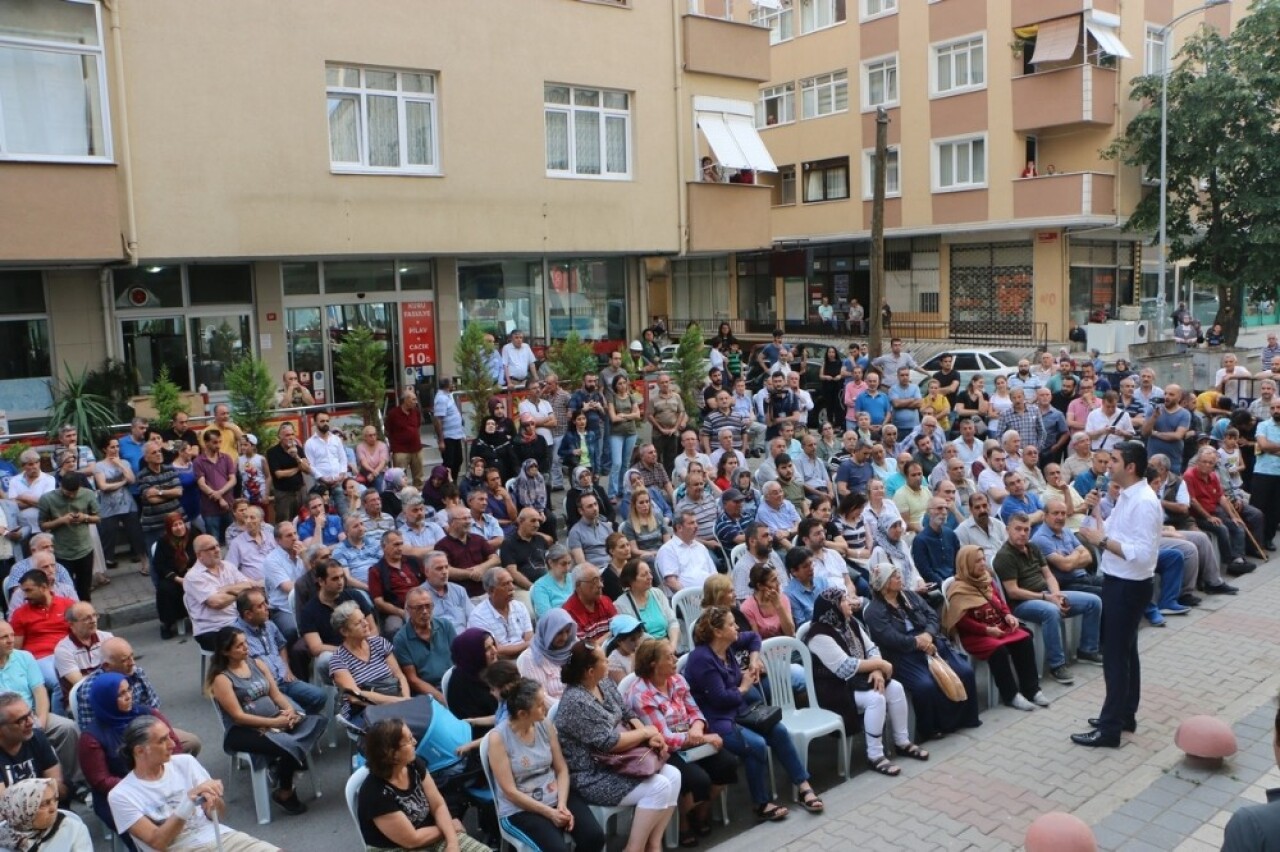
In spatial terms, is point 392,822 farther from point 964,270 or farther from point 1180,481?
point 964,270

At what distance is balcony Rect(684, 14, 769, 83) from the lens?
20406 millimetres

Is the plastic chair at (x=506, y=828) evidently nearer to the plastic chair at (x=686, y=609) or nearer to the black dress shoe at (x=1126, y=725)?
the plastic chair at (x=686, y=609)

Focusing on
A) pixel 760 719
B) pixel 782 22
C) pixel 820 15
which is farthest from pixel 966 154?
Result: pixel 760 719

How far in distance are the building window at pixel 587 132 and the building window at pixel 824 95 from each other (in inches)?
724

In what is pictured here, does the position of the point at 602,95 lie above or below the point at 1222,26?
below

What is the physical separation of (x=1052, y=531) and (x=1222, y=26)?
32.8m

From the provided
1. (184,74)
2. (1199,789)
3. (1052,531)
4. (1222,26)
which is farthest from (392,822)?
(1222,26)

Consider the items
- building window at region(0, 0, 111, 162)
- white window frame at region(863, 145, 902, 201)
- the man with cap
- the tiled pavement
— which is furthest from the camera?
white window frame at region(863, 145, 902, 201)

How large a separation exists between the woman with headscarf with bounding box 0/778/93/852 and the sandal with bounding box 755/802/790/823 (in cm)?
391

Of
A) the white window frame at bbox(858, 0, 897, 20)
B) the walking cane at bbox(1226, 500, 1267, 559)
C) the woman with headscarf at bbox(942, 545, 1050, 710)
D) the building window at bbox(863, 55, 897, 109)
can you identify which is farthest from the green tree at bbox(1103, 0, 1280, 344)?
the woman with headscarf at bbox(942, 545, 1050, 710)

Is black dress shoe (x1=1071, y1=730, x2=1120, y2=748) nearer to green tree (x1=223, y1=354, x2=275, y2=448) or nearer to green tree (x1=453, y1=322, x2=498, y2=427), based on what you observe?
green tree (x1=453, y1=322, x2=498, y2=427)

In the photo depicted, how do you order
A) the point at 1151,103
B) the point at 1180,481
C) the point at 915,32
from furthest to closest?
the point at 915,32 → the point at 1151,103 → the point at 1180,481

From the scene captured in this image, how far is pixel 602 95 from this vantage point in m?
19.4

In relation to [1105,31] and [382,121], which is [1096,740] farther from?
[1105,31]
